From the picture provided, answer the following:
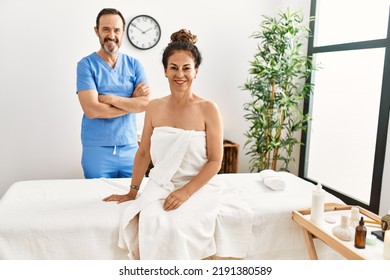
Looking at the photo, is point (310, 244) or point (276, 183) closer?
point (310, 244)

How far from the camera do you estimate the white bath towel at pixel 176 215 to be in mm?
1465

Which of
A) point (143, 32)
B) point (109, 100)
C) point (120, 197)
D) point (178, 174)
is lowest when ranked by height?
point (120, 197)

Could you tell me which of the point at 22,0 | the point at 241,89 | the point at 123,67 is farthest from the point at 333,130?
A: the point at 22,0

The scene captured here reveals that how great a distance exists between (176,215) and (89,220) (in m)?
0.38

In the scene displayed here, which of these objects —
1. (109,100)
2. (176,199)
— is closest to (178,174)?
(176,199)

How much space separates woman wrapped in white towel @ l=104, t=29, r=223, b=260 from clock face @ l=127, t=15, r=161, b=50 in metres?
1.69

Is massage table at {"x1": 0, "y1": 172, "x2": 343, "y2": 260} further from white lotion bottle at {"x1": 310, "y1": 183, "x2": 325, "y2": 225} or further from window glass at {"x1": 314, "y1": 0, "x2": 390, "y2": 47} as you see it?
window glass at {"x1": 314, "y1": 0, "x2": 390, "y2": 47}

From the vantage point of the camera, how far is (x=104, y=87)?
7.00 feet

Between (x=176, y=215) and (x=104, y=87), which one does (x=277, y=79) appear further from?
(x=176, y=215)

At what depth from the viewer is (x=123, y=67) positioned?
219cm

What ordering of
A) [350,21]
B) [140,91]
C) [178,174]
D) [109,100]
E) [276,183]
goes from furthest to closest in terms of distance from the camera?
[350,21] < [140,91] < [109,100] < [276,183] < [178,174]

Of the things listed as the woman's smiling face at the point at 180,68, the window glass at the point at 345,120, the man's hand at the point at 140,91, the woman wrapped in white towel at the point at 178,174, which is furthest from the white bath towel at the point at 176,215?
the window glass at the point at 345,120

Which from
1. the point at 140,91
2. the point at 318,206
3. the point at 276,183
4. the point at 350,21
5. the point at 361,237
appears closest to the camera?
the point at 361,237

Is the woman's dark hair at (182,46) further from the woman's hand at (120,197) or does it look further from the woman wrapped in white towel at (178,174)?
the woman's hand at (120,197)
